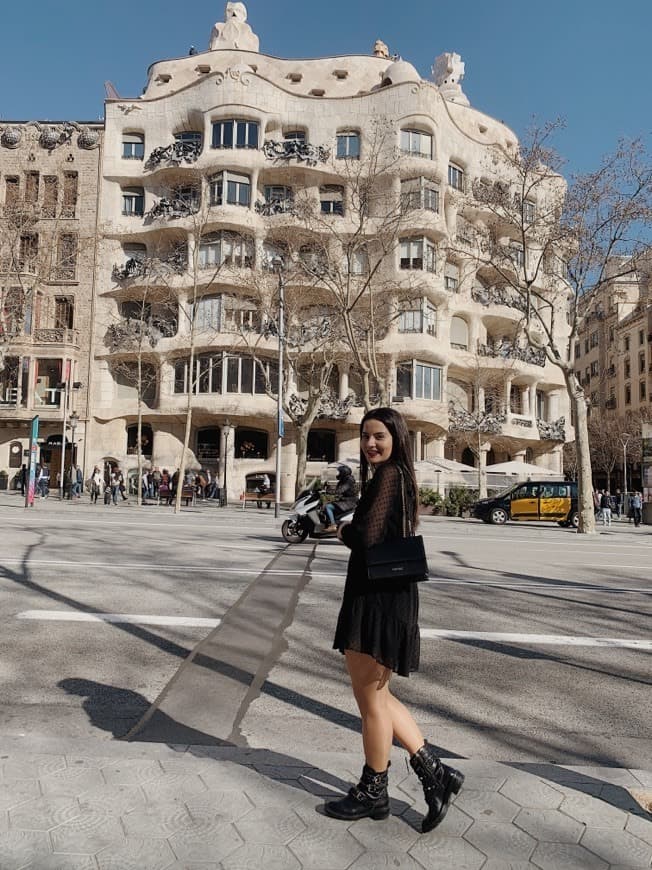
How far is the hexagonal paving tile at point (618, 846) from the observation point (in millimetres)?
2449

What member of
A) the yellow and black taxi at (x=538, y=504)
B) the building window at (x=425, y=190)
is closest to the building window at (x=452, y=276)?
the building window at (x=425, y=190)

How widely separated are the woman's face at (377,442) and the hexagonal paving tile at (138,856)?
165cm

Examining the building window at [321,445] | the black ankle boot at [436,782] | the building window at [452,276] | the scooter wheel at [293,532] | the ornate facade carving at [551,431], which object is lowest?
the black ankle boot at [436,782]

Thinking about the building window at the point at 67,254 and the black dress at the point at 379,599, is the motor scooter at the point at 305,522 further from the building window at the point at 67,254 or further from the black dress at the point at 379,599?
the building window at the point at 67,254

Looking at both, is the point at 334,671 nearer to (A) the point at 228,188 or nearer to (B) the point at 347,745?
(B) the point at 347,745

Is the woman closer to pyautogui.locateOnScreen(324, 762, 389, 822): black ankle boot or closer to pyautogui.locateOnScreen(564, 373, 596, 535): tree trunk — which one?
pyautogui.locateOnScreen(324, 762, 389, 822): black ankle boot

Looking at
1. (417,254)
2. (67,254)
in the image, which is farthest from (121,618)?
(67,254)

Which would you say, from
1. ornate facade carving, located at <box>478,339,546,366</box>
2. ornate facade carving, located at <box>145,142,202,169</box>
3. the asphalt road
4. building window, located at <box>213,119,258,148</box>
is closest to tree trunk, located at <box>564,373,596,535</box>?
the asphalt road

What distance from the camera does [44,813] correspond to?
8.77 ft

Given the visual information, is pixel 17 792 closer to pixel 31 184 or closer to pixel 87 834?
pixel 87 834

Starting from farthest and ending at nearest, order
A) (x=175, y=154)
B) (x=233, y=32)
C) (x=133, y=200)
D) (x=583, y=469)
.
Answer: (x=233, y=32), (x=133, y=200), (x=175, y=154), (x=583, y=469)

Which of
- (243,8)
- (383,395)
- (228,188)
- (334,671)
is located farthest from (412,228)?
(334,671)

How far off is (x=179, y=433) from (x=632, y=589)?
3078cm

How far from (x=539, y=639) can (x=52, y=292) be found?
1486 inches
